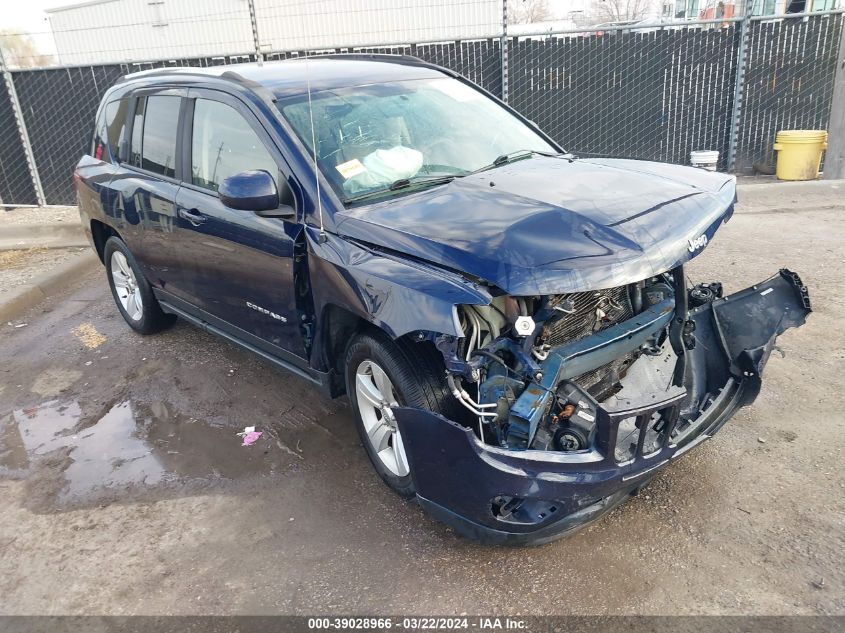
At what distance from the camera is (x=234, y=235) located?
3730 millimetres

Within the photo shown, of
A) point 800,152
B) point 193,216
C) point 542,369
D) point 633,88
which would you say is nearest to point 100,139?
point 193,216

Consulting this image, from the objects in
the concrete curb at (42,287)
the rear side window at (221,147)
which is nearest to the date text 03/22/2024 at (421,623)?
the rear side window at (221,147)

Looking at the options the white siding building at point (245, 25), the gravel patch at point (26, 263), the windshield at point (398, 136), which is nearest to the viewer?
the windshield at point (398, 136)

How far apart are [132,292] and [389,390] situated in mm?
3438

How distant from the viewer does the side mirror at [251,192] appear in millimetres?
3229

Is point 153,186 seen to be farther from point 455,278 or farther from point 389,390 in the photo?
point 455,278

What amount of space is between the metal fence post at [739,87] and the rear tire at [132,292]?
8.40 metres

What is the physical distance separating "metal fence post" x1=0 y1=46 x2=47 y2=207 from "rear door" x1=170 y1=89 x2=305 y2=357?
26.2ft

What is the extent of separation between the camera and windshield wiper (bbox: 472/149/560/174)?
12.1 feet

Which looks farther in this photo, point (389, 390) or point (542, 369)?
point (389, 390)

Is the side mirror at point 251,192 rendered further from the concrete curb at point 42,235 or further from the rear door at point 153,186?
the concrete curb at point 42,235

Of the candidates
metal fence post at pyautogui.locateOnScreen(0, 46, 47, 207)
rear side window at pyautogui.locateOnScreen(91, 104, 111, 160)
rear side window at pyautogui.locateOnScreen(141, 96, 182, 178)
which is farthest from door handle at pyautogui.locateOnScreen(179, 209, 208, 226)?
metal fence post at pyautogui.locateOnScreen(0, 46, 47, 207)

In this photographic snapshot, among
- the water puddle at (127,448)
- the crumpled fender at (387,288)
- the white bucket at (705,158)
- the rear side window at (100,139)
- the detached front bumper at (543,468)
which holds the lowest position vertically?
the water puddle at (127,448)

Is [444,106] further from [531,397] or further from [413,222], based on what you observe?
[531,397]
